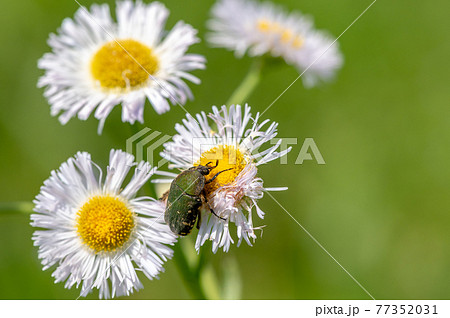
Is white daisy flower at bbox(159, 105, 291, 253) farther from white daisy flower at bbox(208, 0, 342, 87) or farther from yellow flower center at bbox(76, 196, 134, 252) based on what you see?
white daisy flower at bbox(208, 0, 342, 87)

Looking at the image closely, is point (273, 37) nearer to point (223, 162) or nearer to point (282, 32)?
point (282, 32)

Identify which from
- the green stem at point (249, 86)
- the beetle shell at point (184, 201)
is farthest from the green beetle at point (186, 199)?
the green stem at point (249, 86)

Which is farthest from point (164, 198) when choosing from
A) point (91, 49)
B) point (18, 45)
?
point (18, 45)

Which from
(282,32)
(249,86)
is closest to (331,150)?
(282,32)

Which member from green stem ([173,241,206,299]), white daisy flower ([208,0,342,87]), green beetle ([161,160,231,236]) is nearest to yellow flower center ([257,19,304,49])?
white daisy flower ([208,0,342,87])

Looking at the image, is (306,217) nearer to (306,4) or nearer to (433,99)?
(433,99)
